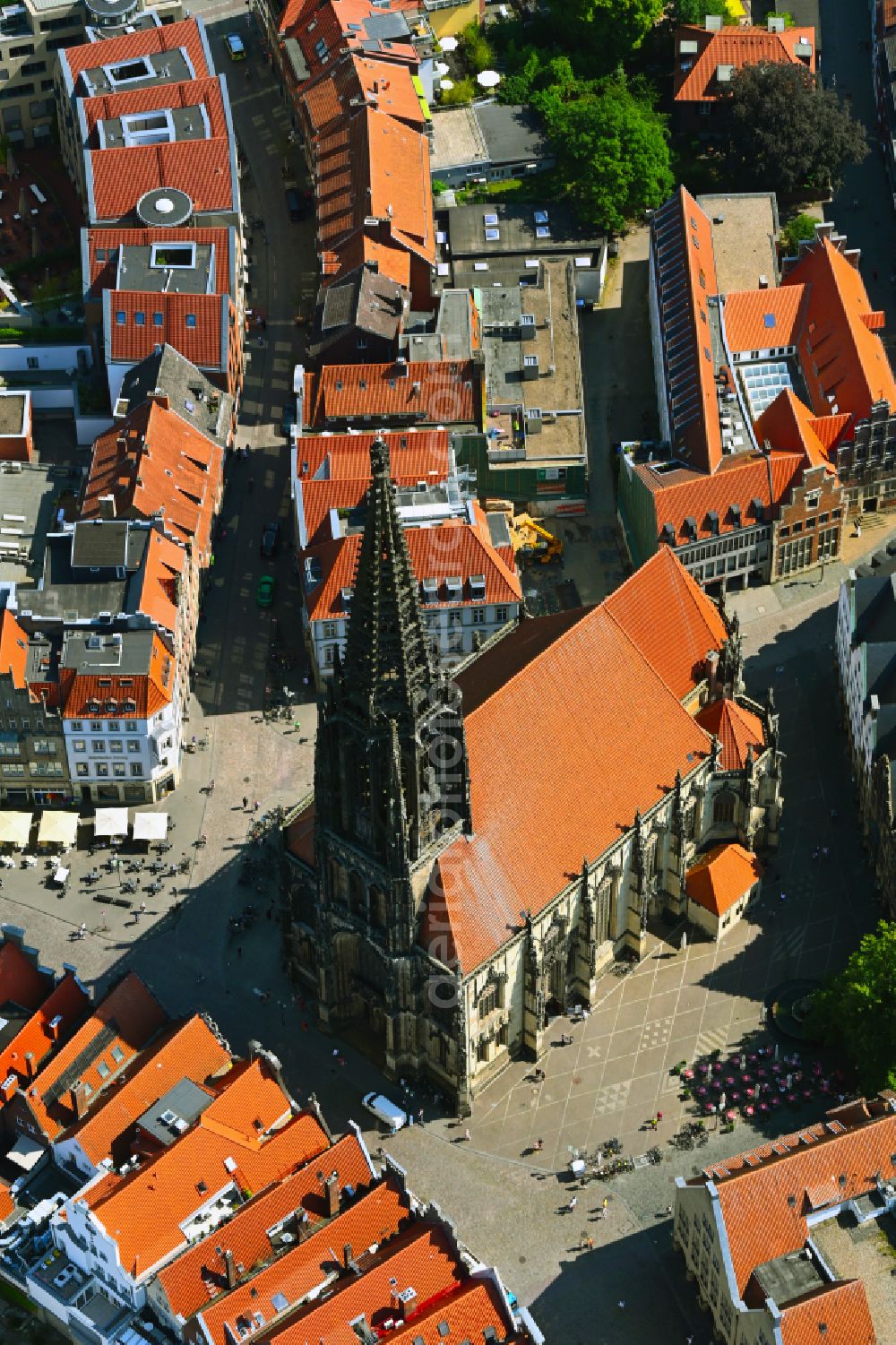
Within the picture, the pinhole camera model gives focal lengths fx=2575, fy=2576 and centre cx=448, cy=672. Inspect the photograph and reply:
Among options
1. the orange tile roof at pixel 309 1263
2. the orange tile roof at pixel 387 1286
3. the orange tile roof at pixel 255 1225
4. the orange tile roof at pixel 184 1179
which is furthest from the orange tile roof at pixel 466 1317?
the orange tile roof at pixel 184 1179

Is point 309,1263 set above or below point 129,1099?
below

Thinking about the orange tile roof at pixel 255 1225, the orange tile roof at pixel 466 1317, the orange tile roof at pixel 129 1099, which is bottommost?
the orange tile roof at pixel 466 1317

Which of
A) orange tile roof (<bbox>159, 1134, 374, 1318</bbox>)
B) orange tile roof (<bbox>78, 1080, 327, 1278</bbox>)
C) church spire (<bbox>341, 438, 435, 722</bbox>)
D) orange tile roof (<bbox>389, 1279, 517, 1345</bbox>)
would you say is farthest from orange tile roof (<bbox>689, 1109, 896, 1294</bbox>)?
church spire (<bbox>341, 438, 435, 722</bbox>)

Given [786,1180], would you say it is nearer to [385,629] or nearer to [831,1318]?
[831,1318]

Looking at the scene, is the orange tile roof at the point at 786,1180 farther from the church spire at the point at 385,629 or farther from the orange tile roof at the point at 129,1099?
the church spire at the point at 385,629

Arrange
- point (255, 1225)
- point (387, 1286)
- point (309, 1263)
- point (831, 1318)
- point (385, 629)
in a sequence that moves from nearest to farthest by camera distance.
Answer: point (831, 1318)
point (385, 629)
point (387, 1286)
point (309, 1263)
point (255, 1225)

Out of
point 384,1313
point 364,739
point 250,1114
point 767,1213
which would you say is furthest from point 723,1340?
point 364,739

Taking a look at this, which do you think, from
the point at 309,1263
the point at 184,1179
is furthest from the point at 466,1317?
the point at 184,1179
